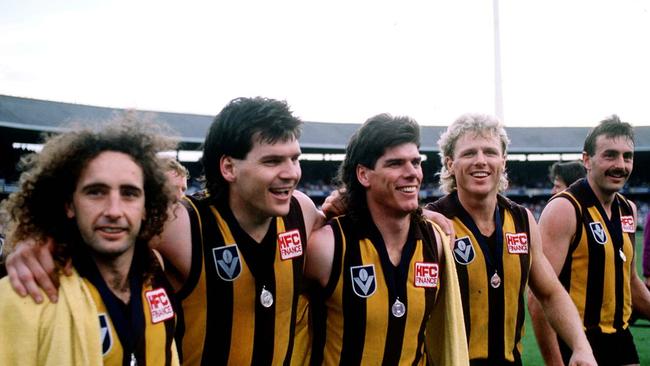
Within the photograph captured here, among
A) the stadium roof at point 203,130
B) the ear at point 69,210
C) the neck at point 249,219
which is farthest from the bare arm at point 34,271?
the stadium roof at point 203,130

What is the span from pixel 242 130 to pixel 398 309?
122 centimetres

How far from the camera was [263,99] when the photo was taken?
118 inches

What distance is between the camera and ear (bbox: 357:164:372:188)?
10.4 feet

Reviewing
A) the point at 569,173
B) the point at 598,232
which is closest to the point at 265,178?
the point at 598,232

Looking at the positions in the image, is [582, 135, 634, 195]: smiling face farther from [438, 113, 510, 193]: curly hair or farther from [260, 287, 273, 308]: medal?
[260, 287, 273, 308]: medal

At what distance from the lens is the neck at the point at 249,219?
2.90 m

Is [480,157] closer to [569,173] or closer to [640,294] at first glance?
[640,294]

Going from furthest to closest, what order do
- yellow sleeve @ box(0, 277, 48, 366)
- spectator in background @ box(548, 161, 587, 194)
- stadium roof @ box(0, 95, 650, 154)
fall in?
stadium roof @ box(0, 95, 650, 154) < spectator in background @ box(548, 161, 587, 194) < yellow sleeve @ box(0, 277, 48, 366)

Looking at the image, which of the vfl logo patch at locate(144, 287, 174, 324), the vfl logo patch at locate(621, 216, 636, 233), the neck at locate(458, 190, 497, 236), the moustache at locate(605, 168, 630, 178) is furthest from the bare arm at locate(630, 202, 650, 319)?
the vfl logo patch at locate(144, 287, 174, 324)

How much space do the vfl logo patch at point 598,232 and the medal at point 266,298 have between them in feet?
8.29

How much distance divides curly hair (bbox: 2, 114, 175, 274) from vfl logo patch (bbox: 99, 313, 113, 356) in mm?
271

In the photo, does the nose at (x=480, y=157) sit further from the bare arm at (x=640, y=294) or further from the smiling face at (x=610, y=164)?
the bare arm at (x=640, y=294)

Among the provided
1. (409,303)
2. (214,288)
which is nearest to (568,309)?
(409,303)

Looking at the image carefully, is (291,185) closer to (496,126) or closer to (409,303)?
(409,303)
